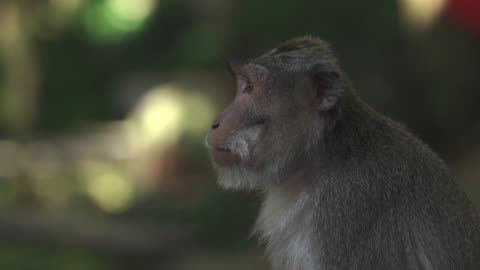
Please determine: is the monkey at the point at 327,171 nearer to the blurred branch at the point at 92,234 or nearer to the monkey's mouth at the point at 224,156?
the monkey's mouth at the point at 224,156

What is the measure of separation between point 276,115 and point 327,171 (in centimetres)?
32

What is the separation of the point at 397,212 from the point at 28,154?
878 cm

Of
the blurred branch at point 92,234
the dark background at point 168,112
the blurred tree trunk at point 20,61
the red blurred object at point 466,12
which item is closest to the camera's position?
the red blurred object at point 466,12

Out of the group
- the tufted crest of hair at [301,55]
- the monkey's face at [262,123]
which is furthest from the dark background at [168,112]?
the tufted crest of hair at [301,55]

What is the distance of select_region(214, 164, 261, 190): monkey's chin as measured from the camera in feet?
12.9

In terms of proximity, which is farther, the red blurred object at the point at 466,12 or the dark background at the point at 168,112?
the dark background at the point at 168,112

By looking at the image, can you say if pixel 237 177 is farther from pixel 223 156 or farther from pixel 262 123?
pixel 262 123

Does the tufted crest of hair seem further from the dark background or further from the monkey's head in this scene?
the dark background

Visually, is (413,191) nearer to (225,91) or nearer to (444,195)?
(444,195)

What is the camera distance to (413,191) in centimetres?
394

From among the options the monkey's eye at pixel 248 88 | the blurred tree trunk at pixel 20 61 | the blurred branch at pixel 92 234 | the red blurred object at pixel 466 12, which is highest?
the blurred tree trunk at pixel 20 61

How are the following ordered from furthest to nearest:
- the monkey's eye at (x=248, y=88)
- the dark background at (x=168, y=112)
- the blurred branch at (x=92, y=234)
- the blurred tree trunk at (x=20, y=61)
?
the blurred tree trunk at (x=20, y=61), the dark background at (x=168, y=112), the blurred branch at (x=92, y=234), the monkey's eye at (x=248, y=88)

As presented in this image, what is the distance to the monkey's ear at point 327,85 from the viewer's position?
3.77 m

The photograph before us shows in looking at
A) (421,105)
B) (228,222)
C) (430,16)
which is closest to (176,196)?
(228,222)
